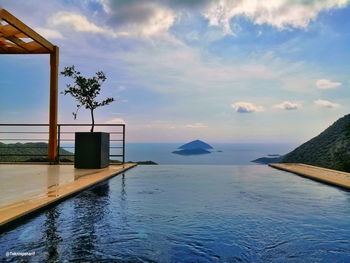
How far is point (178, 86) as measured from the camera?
11.8 metres

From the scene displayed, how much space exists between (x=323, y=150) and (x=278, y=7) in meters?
13.5

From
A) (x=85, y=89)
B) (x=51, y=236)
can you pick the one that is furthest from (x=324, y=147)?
(x=51, y=236)

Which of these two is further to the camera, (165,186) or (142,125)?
(142,125)

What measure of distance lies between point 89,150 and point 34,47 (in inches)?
118

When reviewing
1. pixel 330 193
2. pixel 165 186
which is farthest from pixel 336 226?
pixel 165 186

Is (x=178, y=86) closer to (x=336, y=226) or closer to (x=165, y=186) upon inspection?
(x=165, y=186)

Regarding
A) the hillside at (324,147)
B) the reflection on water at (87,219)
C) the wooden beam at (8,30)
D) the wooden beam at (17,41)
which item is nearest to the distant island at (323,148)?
the hillside at (324,147)

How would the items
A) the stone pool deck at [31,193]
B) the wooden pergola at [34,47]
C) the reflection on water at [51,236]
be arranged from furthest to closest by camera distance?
the wooden pergola at [34,47] → the stone pool deck at [31,193] → the reflection on water at [51,236]

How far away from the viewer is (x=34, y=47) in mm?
7941

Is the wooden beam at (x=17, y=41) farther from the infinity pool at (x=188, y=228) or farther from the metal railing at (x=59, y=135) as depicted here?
the infinity pool at (x=188, y=228)

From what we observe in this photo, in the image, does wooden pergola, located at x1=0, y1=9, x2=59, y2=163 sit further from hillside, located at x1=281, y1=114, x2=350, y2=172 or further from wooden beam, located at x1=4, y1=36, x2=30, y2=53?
hillside, located at x1=281, y1=114, x2=350, y2=172

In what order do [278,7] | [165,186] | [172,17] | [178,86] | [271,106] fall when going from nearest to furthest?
[165,186] < [278,7] < [172,17] < [178,86] < [271,106]

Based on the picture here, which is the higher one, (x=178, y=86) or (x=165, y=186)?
(x=178, y=86)

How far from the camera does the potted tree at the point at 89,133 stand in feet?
23.6
